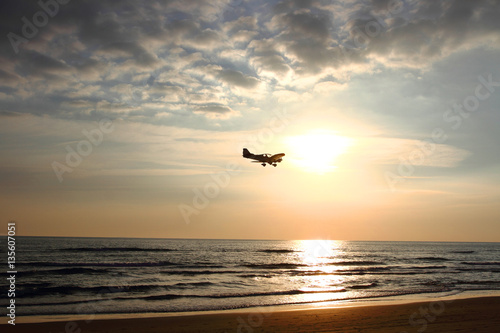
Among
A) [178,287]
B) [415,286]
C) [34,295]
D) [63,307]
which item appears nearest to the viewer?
[63,307]

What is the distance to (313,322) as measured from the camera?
1545cm

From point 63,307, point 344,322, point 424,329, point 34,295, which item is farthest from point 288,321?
point 34,295

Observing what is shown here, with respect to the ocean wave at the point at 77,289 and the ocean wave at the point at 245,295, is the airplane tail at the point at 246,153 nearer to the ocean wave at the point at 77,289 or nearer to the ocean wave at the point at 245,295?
the ocean wave at the point at 245,295

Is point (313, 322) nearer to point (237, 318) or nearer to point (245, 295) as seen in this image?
point (237, 318)

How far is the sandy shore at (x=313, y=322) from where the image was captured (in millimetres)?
14312

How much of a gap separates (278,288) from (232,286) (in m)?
4.09

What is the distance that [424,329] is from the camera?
14.0 meters

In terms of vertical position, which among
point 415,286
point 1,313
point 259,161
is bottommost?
point 415,286

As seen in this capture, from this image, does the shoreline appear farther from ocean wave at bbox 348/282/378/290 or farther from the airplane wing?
the airplane wing

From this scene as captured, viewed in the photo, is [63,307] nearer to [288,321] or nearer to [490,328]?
[288,321]

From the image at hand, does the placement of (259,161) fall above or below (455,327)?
above

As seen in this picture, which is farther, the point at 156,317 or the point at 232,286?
the point at 232,286

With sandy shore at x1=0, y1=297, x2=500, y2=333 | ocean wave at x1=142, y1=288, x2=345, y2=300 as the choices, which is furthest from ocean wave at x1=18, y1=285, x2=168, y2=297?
sandy shore at x1=0, y1=297, x2=500, y2=333

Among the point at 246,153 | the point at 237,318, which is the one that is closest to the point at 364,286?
the point at 246,153
